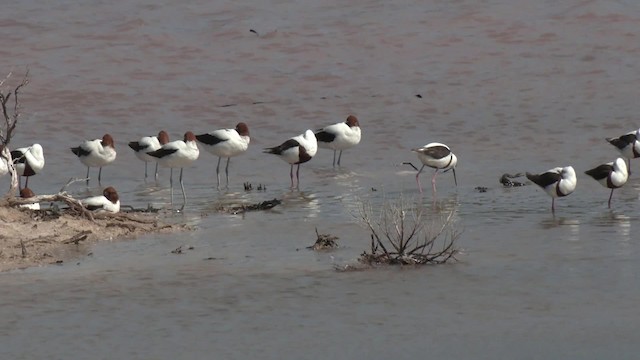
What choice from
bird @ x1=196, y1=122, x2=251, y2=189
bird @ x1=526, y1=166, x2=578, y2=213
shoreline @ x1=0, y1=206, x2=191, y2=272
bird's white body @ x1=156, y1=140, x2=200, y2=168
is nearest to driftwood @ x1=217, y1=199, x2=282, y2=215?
shoreline @ x1=0, y1=206, x2=191, y2=272

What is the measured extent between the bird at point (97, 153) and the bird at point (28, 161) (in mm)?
1032

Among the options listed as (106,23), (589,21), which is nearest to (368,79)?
(589,21)

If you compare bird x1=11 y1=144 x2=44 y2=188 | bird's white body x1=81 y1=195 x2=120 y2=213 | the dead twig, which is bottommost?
the dead twig

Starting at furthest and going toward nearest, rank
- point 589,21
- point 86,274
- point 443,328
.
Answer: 1. point 589,21
2. point 86,274
3. point 443,328

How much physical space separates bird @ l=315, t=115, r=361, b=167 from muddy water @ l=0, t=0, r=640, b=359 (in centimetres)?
30

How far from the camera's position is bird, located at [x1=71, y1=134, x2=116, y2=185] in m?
22.2

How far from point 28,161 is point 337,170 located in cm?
488

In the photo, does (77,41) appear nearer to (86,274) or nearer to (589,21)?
(589,21)

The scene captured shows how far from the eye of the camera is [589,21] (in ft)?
112

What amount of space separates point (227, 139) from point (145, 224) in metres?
6.28

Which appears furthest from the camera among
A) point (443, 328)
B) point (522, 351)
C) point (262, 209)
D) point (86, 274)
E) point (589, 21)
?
point (589, 21)

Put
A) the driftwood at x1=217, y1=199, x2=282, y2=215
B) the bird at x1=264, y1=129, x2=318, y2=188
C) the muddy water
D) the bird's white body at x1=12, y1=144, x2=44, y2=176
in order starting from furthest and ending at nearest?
the bird at x1=264, y1=129, x2=318, y2=188 < the bird's white body at x1=12, y1=144, x2=44, y2=176 < the driftwood at x1=217, y1=199, x2=282, y2=215 < the muddy water

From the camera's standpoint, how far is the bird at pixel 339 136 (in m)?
24.0

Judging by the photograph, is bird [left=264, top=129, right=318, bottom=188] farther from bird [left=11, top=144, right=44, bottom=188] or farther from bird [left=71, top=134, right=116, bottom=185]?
bird [left=11, top=144, right=44, bottom=188]
